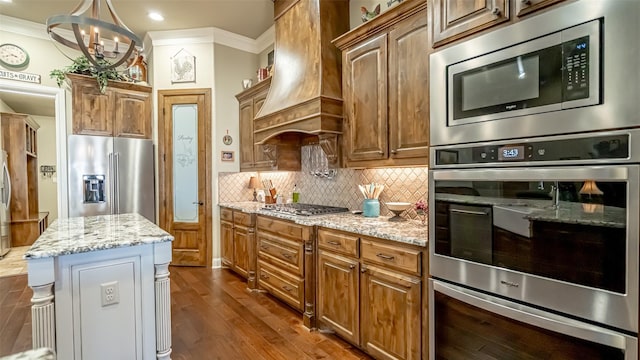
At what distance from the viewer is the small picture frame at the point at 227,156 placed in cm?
463

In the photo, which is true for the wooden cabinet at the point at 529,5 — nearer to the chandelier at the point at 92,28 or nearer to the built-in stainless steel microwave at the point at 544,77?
the built-in stainless steel microwave at the point at 544,77

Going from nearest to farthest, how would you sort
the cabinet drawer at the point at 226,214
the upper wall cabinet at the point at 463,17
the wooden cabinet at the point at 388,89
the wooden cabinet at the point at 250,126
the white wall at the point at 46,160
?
the upper wall cabinet at the point at 463,17
the wooden cabinet at the point at 388,89
the wooden cabinet at the point at 250,126
the cabinet drawer at the point at 226,214
the white wall at the point at 46,160

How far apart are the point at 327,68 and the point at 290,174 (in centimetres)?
180

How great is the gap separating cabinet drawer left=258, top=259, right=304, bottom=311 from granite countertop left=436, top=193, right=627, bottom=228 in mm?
1966

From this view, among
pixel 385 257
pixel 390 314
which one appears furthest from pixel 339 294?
pixel 385 257

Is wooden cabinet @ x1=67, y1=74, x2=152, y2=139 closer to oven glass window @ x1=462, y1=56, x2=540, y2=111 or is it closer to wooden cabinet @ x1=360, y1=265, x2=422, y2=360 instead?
wooden cabinet @ x1=360, y1=265, x2=422, y2=360

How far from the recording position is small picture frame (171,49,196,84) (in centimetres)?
457

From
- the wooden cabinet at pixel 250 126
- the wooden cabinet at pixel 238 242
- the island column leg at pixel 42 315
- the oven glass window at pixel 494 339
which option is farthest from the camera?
the wooden cabinet at pixel 250 126

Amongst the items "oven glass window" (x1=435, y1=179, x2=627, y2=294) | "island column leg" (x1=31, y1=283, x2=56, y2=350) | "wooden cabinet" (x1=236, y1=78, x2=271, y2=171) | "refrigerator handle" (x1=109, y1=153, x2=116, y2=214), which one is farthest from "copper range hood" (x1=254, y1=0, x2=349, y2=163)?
"refrigerator handle" (x1=109, y1=153, x2=116, y2=214)

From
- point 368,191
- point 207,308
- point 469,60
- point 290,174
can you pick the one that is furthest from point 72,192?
point 469,60

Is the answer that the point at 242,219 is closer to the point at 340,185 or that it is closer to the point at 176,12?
the point at 340,185

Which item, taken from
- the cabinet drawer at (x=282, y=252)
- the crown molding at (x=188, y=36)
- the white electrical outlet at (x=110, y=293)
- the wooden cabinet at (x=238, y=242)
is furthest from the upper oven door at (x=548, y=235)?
the crown molding at (x=188, y=36)

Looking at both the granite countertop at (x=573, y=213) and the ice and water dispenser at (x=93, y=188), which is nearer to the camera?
the granite countertop at (x=573, y=213)

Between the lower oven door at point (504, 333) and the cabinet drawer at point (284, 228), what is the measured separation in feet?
4.19
